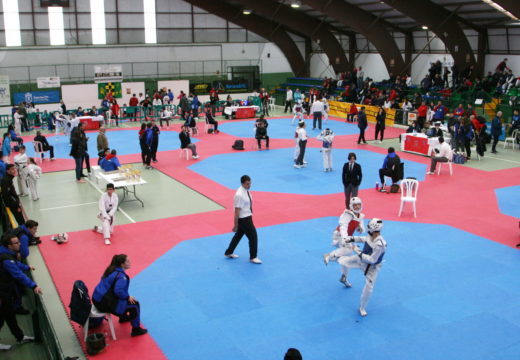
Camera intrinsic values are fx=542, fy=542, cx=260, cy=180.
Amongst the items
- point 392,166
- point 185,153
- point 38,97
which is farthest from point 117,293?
point 38,97

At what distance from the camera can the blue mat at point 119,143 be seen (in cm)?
2480

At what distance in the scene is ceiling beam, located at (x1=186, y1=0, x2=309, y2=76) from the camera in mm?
44656

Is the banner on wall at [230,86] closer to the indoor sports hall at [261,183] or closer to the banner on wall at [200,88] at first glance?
the indoor sports hall at [261,183]

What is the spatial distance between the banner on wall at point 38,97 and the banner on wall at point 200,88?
10.0 metres

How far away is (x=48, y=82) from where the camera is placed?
3728 cm

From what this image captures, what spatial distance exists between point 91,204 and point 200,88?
26.9 m


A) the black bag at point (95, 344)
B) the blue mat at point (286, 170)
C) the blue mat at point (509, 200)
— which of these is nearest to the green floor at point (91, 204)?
the blue mat at point (286, 170)

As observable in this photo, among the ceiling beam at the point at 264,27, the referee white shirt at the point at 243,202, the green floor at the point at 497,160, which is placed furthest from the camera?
the ceiling beam at the point at 264,27

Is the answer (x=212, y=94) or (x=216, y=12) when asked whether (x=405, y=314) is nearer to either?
(x=212, y=94)

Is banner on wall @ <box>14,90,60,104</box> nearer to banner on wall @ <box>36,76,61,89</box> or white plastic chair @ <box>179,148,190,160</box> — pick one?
banner on wall @ <box>36,76,61,89</box>

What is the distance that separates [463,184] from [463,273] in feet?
25.8

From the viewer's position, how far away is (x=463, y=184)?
61.2 feet

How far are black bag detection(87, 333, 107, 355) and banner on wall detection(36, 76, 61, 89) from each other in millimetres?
32173

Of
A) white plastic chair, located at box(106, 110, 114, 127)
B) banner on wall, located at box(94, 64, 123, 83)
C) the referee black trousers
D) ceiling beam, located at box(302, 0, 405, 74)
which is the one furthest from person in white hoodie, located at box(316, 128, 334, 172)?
banner on wall, located at box(94, 64, 123, 83)
